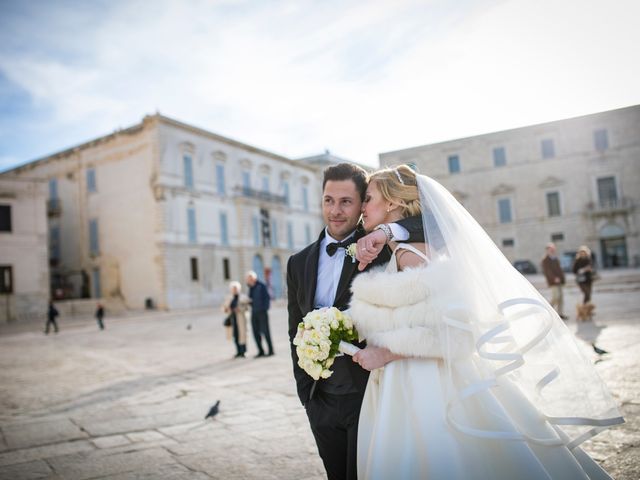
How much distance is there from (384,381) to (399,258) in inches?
21.1

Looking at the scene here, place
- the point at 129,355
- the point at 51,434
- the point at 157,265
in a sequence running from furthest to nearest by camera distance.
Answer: the point at 157,265 → the point at 129,355 → the point at 51,434

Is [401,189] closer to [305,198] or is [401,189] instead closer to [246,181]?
[246,181]

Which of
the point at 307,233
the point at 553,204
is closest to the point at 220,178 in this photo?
the point at 307,233

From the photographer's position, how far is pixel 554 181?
116ft

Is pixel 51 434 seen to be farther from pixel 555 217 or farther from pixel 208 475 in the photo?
pixel 555 217

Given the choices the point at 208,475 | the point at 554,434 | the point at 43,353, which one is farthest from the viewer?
the point at 43,353

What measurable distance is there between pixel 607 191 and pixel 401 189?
37.9 m

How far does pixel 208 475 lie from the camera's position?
338 centimetres

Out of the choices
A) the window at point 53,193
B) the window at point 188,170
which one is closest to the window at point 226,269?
the window at point 188,170

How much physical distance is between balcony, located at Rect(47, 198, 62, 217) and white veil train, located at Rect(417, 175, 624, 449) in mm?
34329

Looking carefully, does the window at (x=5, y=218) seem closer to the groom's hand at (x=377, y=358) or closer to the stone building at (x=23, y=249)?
the stone building at (x=23, y=249)

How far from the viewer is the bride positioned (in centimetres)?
193

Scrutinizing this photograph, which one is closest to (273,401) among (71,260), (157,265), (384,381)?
(384,381)

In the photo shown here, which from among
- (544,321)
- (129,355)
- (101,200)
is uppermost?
(101,200)
